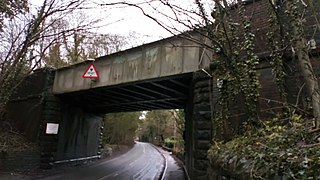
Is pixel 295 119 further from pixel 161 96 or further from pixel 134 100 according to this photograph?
pixel 134 100

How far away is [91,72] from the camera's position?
1396 cm

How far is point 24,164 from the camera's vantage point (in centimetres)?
1409

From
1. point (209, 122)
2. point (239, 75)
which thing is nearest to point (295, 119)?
point (239, 75)

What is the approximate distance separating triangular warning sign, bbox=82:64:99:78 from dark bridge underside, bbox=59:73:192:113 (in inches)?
30.1

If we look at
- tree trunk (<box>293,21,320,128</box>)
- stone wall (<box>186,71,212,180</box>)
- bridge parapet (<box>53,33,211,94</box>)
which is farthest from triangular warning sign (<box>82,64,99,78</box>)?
tree trunk (<box>293,21,320,128</box>)

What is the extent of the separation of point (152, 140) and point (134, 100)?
198 feet

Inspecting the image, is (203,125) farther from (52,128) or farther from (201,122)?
(52,128)

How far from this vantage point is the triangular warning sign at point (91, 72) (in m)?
13.8

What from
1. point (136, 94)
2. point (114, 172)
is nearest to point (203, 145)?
point (136, 94)

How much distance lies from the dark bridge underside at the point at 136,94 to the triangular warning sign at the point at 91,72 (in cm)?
76

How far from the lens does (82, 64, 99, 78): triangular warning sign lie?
545 inches

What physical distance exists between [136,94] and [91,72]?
9.64 feet

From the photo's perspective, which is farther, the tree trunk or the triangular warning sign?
the triangular warning sign

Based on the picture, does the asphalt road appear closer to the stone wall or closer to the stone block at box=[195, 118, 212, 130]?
the stone wall
